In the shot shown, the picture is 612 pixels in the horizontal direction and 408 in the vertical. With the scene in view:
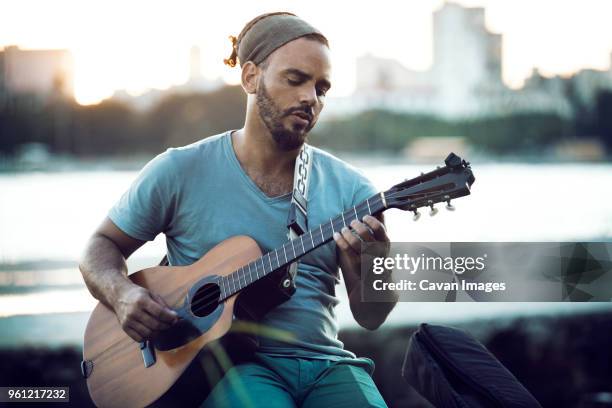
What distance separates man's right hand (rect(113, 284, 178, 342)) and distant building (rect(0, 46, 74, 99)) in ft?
7.37

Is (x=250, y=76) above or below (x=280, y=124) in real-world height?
above

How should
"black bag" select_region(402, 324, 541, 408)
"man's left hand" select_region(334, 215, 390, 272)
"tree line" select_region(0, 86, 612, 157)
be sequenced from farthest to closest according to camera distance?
1. "tree line" select_region(0, 86, 612, 157)
2. "man's left hand" select_region(334, 215, 390, 272)
3. "black bag" select_region(402, 324, 541, 408)

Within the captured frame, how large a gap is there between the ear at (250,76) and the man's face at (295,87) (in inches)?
2.2

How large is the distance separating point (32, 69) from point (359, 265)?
2.91m

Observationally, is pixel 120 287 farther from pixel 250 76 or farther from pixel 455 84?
pixel 455 84

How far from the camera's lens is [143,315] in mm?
2018

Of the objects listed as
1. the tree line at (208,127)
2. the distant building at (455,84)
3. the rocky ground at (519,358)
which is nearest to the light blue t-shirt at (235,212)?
the rocky ground at (519,358)

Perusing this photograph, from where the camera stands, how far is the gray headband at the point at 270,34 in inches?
81.0

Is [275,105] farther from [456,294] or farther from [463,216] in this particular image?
[463,216]

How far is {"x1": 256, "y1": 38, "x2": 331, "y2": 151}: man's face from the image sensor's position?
2020 mm

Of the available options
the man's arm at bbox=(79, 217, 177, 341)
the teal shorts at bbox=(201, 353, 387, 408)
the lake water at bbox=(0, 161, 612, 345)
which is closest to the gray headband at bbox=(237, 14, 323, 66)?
the man's arm at bbox=(79, 217, 177, 341)

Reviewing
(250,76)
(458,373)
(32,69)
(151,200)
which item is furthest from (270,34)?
(32,69)

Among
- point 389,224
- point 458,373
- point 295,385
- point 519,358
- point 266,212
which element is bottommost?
point 519,358

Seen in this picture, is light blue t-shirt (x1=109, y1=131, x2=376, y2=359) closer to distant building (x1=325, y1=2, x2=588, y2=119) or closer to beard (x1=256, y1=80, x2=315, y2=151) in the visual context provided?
beard (x1=256, y1=80, x2=315, y2=151)
